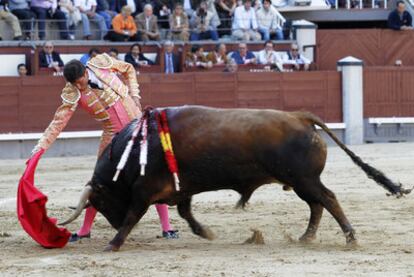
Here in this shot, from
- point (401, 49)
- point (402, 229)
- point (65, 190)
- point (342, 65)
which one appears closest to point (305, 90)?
point (342, 65)

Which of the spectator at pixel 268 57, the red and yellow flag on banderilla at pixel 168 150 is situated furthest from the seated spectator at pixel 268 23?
the red and yellow flag on banderilla at pixel 168 150

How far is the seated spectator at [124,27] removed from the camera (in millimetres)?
16328

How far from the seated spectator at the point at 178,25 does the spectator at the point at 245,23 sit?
2.93 ft

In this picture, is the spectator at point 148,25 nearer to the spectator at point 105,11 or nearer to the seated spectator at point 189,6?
the spectator at point 105,11

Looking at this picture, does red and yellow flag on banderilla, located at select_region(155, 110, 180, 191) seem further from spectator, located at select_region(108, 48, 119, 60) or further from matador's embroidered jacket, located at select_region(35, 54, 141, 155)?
spectator, located at select_region(108, 48, 119, 60)

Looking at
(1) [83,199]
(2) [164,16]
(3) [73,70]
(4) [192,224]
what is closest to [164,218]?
(4) [192,224]

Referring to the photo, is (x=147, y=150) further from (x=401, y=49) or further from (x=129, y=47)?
(x=401, y=49)

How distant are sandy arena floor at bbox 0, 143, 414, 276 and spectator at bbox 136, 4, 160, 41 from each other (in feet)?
19.9

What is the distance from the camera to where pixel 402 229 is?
755 centimetres

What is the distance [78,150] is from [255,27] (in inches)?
143

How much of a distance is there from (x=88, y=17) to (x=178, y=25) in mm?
1376

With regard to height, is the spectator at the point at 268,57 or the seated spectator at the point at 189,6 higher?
the seated spectator at the point at 189,6

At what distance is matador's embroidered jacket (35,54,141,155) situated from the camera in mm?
7391

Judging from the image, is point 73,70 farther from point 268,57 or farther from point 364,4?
point 364,4
